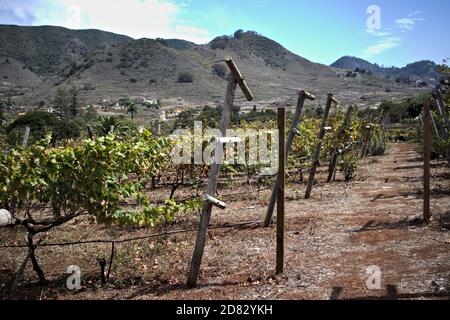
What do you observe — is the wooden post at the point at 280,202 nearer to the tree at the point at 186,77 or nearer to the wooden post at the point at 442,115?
the wooden post at the point at 442,115

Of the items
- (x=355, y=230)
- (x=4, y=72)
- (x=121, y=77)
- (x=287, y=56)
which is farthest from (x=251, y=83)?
(x=4, y=72)

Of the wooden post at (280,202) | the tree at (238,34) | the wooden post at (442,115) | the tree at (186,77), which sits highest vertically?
the tree at (238,34)

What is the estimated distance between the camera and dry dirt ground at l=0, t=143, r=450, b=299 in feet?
18.0

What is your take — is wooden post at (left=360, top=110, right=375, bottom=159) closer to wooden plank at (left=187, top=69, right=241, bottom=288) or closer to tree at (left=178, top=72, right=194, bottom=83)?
wooden plank at (left=187, top=69, right=241, bottom=288)

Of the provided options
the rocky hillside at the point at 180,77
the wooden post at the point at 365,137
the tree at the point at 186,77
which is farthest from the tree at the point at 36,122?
the tree at the point at 186,77

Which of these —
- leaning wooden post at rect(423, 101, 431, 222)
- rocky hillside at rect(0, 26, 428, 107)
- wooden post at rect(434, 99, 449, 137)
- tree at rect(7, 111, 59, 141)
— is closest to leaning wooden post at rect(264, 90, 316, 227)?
leaning wooden post at rect(423, 101, 431, 222)

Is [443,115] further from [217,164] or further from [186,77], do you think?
[186,77]

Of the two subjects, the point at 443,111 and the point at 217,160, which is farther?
the point at 443,111

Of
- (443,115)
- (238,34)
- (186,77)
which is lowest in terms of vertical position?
(443,115)

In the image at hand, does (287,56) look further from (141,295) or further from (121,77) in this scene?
(141,295)

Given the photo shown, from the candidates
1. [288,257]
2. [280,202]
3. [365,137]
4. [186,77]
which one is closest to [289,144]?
[288,257]

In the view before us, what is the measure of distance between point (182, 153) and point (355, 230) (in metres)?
6.60

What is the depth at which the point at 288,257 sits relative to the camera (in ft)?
22.4

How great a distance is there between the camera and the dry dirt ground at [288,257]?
5.50m
